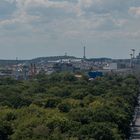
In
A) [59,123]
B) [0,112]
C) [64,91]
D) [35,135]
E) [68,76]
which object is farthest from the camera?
[68,76]

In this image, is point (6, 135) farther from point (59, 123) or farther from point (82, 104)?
point (82, 104)

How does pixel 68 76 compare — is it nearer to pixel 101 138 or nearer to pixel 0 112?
pixel 0 112

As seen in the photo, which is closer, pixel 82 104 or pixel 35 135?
pixel 35 135

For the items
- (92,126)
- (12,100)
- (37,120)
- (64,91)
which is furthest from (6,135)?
(64,91)

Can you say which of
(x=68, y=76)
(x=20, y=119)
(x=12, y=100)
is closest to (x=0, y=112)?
(x=20, y=119)

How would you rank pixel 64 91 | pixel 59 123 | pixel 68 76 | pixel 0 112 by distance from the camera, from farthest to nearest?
pixel 68 76, pixel 64 91, pixel 0 112, pixel 59 123

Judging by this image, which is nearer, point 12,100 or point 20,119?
point 20,119

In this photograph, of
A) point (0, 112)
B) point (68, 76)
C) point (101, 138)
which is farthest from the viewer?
point (68, 76)

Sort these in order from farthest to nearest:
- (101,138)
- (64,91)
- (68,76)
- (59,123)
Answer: (68,76) → (64,91) → (59,123) → (101,138)
